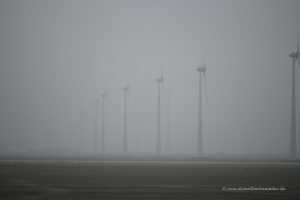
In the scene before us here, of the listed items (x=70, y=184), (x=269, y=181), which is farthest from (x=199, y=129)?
(x=70, y=184)

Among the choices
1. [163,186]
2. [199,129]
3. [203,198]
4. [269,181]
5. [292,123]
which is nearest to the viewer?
[203,198]

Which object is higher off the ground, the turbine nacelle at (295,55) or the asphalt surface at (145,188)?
the turbine nacelle at (295,55)

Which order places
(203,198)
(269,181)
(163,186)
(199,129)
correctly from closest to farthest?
(203,198), (163,186), (269,181), (199,129)

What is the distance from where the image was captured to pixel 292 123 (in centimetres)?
12050

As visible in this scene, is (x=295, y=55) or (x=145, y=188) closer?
(x=145, y=188)

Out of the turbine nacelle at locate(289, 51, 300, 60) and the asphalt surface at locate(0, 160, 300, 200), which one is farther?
the turbine nacelle at locate(289, 51, 300, 60)

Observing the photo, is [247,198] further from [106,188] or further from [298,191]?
[106,188]

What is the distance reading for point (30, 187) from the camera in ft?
136

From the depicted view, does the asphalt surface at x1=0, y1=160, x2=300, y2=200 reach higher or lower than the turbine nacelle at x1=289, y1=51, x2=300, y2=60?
lower

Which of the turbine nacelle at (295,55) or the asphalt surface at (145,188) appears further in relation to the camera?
the turbine nacelle at (295,55)

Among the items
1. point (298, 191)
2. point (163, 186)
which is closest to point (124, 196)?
point (163, 186)

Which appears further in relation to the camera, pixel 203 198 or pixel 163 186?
pixel 163 186

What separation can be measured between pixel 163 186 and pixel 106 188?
5.89m

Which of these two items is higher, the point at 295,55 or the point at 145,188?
the point at 295,55
